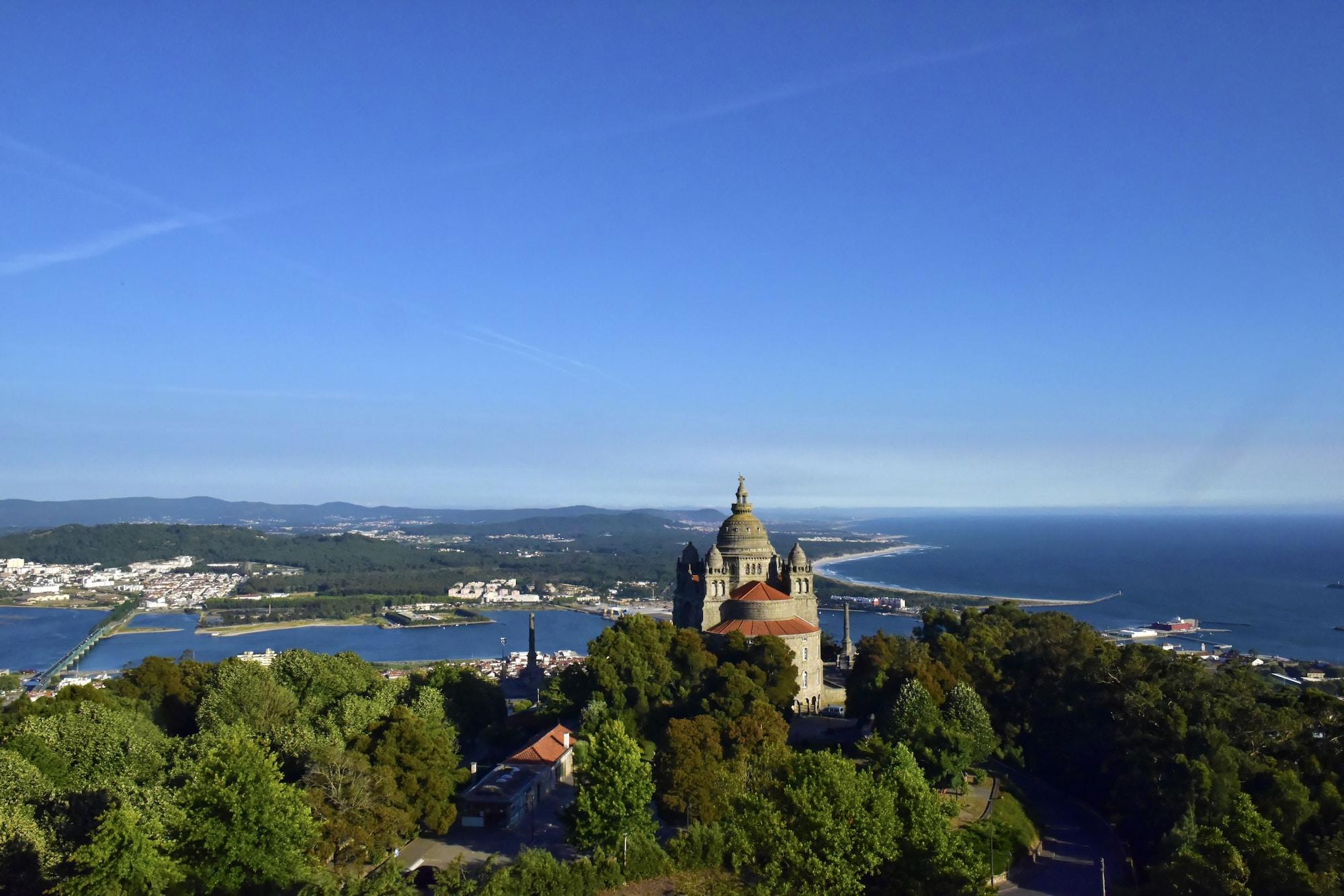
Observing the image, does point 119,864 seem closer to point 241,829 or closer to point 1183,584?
point 241,829

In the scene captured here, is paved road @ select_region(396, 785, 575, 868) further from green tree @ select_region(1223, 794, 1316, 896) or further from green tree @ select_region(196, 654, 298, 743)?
green tree @ select_region(1223, 794, 1316, 896)

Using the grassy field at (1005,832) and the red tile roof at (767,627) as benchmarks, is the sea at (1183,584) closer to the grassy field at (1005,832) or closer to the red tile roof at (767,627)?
the red tile roof at (767,627)

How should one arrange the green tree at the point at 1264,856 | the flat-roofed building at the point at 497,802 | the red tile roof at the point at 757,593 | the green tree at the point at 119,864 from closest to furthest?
1. the green tree at the point at 119,864
2. the green tree at the point at 1264,856
3. the flat-roofed building at the point at 497,802
4. the red tile roof at the point at 757,593

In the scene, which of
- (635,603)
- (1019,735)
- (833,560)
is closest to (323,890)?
(1019,735)

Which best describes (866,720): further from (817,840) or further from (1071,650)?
(817,840)

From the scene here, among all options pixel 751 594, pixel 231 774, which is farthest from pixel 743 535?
pixel 231 774

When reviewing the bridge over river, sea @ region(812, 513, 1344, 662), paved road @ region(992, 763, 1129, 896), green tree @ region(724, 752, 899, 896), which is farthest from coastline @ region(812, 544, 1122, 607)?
green tree @ region(724, 752, 899, 896)

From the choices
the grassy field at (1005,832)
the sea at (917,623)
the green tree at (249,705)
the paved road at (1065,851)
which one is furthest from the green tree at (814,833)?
the sea at (917,623)
